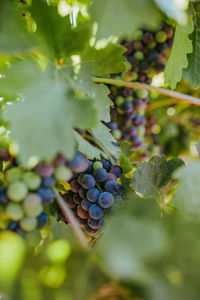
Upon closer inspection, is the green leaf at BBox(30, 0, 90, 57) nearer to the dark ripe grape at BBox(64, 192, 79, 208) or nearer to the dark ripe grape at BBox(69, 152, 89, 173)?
the dark ripe grape at BBox(69, 152, 89, 173)

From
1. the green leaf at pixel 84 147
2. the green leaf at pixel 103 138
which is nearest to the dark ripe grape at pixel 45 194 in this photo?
the green leaf at pixel 84 147

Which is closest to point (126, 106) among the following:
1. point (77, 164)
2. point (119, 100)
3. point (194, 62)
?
point (119, 100)

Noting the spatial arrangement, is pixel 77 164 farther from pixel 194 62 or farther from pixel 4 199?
pixel 194 62

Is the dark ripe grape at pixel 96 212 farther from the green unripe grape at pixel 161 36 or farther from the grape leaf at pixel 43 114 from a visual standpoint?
the green unripe grape at pixel 161 36

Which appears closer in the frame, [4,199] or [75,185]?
[4,199]

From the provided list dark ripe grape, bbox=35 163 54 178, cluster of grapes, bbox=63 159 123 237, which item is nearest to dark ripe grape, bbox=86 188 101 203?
cluster of grapes, bbox=63 159 123 237

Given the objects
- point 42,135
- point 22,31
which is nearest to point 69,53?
point 22,31
